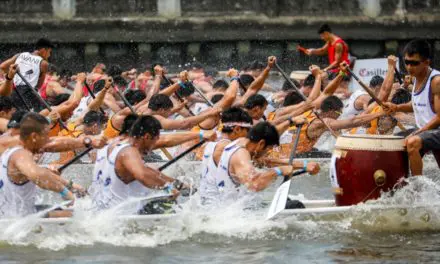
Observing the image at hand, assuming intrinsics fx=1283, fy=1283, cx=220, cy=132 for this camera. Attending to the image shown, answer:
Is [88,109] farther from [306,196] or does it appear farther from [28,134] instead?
[28,134]

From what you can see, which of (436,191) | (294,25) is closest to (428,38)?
(294,25)

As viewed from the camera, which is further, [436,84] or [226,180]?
[436,84]

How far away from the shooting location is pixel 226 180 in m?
9.37

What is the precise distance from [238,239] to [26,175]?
171 cm

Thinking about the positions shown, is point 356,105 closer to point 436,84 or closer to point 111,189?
point 436,84

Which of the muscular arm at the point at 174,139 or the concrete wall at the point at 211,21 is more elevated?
the muscular arm at the point at 174,139

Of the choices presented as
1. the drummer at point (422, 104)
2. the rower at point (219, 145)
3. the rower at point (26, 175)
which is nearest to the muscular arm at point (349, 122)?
the drummer at point (422, 104)

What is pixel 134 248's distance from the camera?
9.21 m

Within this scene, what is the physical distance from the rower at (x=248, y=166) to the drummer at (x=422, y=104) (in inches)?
30.8

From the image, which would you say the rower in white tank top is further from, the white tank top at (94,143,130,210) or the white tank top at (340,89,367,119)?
the white tank top at (340,89,367,119)

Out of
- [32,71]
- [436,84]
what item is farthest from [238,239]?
[32,71]

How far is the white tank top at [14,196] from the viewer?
353 inches

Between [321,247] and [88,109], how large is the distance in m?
4.72

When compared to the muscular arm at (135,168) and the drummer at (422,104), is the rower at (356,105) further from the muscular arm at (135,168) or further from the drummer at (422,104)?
the muscular arm at (135,168)
